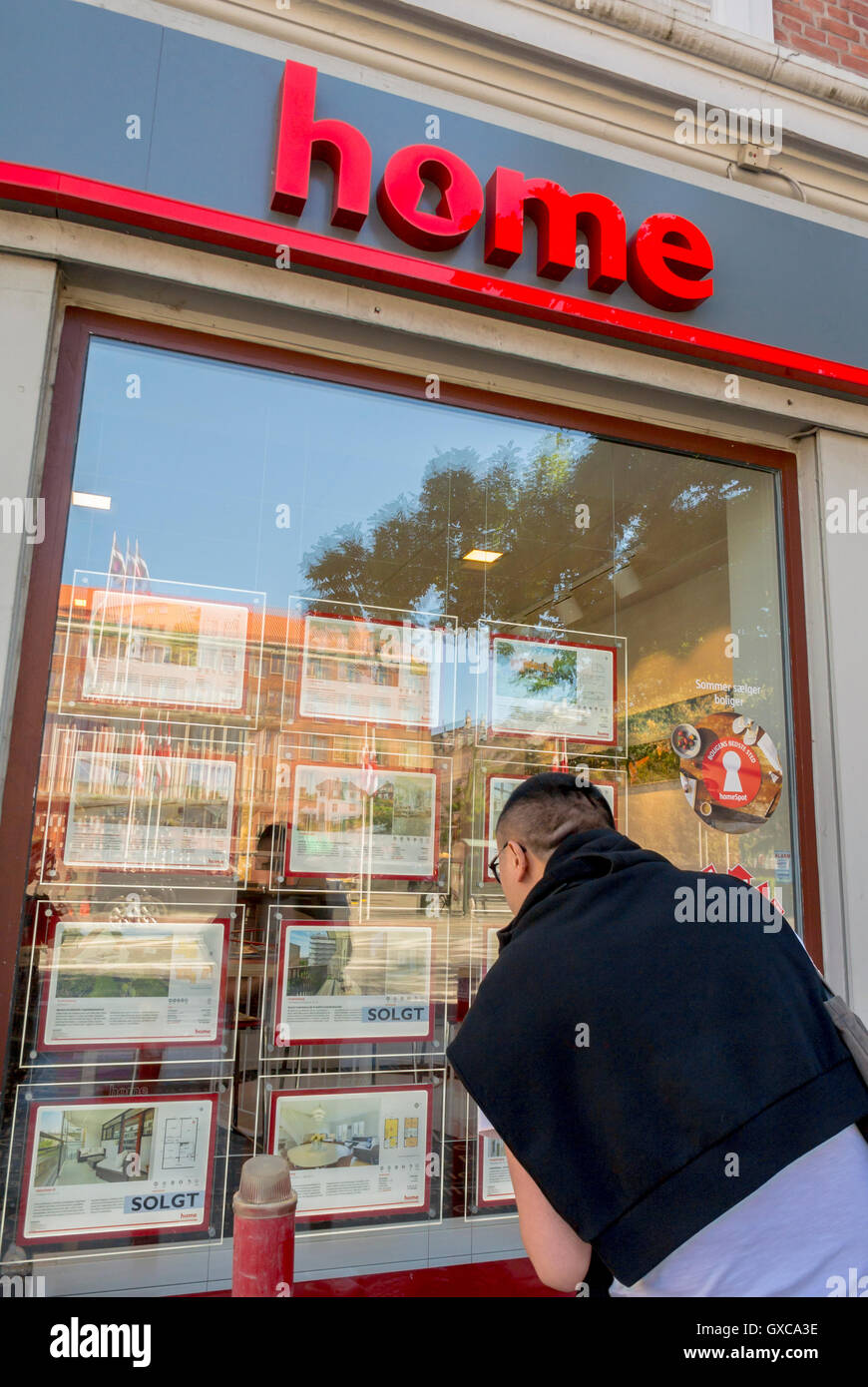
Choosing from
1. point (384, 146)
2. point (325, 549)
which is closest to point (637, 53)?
point (384, 146)

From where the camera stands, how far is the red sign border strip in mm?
2947

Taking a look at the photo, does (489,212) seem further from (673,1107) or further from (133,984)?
(673,1107)

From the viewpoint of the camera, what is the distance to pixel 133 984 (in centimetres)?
313

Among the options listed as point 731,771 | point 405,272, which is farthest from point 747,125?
point 731,771

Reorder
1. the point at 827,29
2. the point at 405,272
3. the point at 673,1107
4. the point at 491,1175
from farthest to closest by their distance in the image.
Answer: the point at 827,29 < the point at 491,1175 < the point at 405,272 < the point at 673,1107

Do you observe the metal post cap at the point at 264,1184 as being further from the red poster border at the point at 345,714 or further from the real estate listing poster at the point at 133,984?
the red poster border at the point at 345,714

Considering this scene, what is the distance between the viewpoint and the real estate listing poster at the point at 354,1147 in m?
3.25

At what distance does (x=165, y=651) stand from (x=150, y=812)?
1.90 feet

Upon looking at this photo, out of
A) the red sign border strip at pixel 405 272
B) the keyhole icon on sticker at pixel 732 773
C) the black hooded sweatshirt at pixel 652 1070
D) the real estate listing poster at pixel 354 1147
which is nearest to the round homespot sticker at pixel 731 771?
the keyhole icon on sticker at pixel 732 773

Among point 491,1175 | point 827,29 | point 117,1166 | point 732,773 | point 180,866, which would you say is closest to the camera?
point 117,1166

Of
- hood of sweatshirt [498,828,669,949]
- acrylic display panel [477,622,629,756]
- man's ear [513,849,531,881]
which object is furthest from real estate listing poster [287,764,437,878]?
hood of sweatshirt [498,828,669,949]

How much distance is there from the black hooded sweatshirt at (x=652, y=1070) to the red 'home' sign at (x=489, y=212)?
2.80 meters

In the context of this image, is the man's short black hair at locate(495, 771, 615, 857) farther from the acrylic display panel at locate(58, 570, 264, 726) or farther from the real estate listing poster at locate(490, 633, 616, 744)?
the real estate listing poster at locate(490, 633, 616, 744)

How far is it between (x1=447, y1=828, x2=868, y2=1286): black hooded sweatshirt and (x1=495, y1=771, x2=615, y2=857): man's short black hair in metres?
0.40
